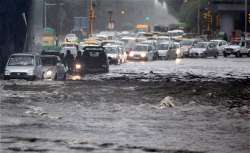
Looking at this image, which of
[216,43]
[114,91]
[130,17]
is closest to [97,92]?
[114,91]

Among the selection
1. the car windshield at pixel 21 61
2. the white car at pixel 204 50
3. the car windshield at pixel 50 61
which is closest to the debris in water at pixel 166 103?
the car windshield at pixel 21 61

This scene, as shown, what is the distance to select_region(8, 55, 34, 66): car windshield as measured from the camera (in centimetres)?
3675

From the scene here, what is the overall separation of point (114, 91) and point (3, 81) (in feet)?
20.0

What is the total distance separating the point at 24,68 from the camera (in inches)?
1431

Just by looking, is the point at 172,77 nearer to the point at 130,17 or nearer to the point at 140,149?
the point at 140,149

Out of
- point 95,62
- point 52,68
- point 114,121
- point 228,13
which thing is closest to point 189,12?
point 228,13

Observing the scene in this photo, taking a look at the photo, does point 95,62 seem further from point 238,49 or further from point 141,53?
point 238,49

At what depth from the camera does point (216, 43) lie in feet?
266

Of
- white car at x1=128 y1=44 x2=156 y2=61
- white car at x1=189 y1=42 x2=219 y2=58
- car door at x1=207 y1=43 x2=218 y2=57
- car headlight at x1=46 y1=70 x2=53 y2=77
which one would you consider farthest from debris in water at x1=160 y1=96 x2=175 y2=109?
car door at x1=207 y1=43 x2=218 y2=57

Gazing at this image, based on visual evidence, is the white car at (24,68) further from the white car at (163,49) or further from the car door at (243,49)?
the car door at (243,49)

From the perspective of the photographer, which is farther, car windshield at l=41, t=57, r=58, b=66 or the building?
the building

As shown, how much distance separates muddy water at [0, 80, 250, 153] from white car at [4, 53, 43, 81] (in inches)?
57.4

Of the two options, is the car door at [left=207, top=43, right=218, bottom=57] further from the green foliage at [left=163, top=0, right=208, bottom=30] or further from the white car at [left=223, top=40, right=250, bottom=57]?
the green foliage at [left=163, top=0, right=208, bottom=30]

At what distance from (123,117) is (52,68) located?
1644cm
